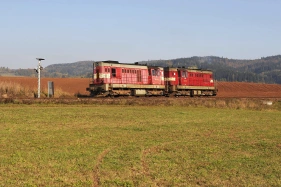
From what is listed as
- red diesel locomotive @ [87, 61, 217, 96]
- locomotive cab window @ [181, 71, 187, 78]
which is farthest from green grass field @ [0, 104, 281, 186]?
locomotive cab window @ [181, 71, 187, 78]

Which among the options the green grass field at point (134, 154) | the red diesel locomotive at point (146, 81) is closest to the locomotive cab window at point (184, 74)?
the red diesel locomotive at point (146, 81)

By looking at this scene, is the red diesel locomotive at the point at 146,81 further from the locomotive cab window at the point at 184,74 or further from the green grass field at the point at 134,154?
the green grass field at the point at 134,154

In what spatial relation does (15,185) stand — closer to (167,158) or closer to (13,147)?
(13,147)

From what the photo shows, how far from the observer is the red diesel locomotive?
33.5 m

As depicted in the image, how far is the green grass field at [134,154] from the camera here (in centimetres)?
771

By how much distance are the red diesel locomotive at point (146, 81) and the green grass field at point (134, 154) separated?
17.0m

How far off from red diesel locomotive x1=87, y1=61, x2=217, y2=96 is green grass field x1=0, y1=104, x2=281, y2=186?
55.7 feet

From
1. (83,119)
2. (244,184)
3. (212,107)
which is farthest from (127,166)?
(212,107)

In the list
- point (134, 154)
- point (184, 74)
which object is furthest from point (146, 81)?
point (134, 154)

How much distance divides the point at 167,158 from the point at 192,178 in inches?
77.2

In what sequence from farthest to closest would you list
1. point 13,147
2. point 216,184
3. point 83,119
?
1. point 83,119
2. point 13,147
3. point 216,184

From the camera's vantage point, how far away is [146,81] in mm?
38312

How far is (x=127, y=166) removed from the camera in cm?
874

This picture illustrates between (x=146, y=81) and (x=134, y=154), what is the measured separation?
2845cm
